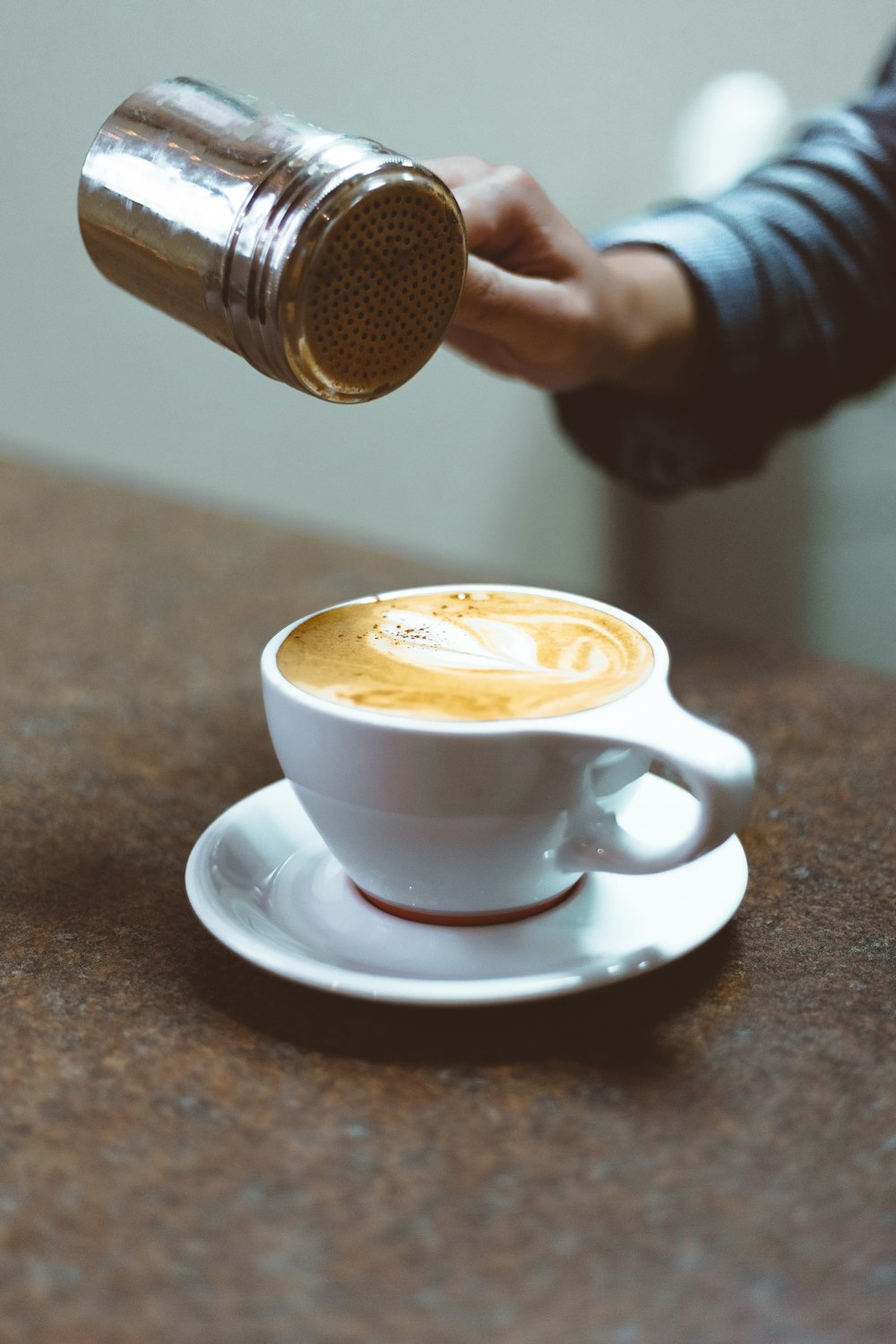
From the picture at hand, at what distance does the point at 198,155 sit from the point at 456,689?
252 mm

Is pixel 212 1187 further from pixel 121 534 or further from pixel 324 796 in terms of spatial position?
pixel 121 534

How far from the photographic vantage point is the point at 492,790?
16.5 inches

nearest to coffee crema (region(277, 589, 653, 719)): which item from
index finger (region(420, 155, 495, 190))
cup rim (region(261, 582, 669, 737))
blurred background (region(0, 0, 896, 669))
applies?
cup rim (region(261, 582, 669, 737))

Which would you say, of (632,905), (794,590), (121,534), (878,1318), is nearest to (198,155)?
(632,905)

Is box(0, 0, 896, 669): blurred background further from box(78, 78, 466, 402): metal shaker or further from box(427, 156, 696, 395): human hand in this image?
box(78, 78, 466, 402): metal shaker

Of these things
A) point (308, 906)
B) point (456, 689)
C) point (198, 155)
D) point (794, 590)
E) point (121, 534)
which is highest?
point (198, 155)

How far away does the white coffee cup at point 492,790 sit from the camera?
0.41 m

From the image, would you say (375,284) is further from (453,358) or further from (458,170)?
(453,358)

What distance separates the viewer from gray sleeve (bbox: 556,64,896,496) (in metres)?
0.90

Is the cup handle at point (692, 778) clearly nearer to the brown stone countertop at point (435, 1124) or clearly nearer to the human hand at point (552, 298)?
the brown stone countertop at point (435, 1124)

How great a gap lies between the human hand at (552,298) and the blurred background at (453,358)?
1.81ft

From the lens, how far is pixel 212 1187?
0.36 m

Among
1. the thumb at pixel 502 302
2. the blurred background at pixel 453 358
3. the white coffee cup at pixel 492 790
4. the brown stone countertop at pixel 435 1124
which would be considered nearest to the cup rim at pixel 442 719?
the white coffee cup at pixel 492 790

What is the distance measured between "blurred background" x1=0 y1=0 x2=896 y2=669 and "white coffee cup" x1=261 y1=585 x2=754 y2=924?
3.20ft
